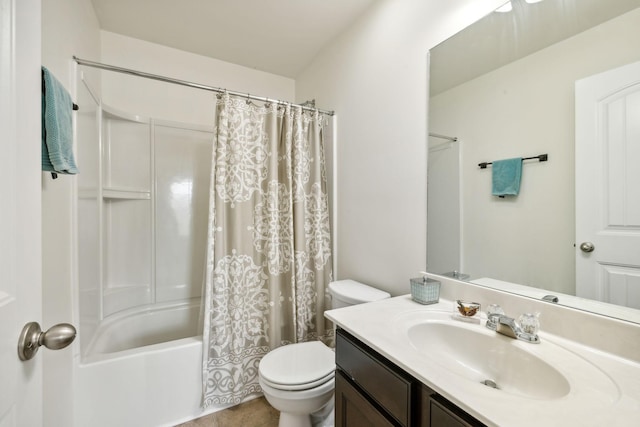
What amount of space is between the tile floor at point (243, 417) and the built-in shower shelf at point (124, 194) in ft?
5.21

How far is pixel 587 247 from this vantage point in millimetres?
870

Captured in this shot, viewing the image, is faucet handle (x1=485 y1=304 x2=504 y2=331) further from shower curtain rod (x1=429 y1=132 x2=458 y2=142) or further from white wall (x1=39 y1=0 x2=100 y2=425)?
white wall (x1=39 y1=0 x2=100 y2=425)

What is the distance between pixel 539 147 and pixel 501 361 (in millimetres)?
744

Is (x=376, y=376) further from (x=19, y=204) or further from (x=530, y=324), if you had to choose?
(x=19, y=204)

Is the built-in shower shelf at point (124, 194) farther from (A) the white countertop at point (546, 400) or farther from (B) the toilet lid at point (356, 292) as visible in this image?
(A) the white countertop at point (546, 400)

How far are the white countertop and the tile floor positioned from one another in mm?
1144

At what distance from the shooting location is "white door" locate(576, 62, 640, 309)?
769mm

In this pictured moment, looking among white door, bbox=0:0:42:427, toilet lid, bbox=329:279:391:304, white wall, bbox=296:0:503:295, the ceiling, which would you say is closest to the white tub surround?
toilet lid, bbox=329:279:391:304

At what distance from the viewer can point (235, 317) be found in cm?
167

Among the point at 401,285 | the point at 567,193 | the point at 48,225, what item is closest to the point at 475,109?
the point at 567,193

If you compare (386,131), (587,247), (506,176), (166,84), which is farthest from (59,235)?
(587,247)

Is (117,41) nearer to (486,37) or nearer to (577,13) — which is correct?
(486,37)

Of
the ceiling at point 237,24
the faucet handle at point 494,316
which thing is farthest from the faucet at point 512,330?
the ceiling at point 237,24

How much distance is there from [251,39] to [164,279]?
6.78 ft
